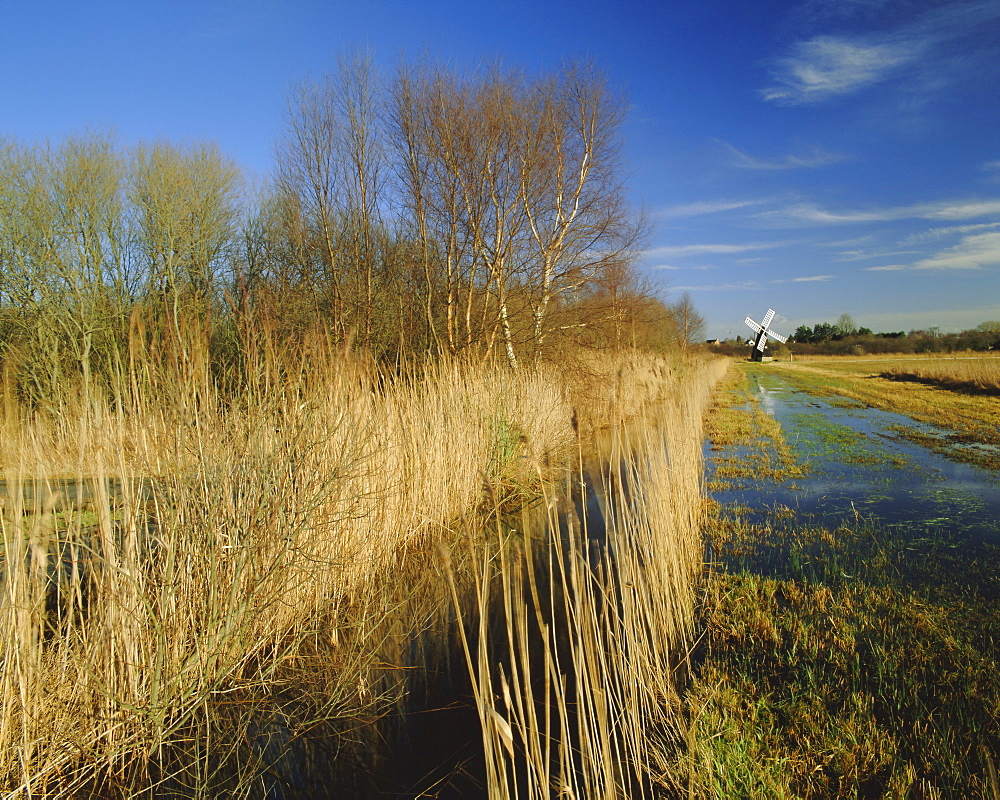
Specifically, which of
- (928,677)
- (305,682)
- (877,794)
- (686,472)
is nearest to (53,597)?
(305,682)

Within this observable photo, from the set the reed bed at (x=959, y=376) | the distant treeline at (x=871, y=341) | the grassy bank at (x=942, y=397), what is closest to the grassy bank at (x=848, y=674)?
the grassy bank at (x=942, y=397)

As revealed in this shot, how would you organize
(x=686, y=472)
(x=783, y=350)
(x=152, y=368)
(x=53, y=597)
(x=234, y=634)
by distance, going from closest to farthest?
1. (x=152, y=368)
2. (x=234, y=634)
3. (x=53, y=597)
4. (x=686, y=472)
5. (x=783, y=350)

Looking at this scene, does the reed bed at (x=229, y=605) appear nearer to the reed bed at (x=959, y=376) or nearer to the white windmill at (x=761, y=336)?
the reed bed at (x=959, y=376)

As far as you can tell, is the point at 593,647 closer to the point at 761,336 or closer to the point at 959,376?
the point at 959,376

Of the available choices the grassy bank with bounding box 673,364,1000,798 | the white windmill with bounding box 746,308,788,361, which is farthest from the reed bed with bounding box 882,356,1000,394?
the white windmill with bounding box 746,308,788,361

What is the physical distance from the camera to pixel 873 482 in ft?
22.3

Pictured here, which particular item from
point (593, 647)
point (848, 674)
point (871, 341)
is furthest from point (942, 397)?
point (871, 341)

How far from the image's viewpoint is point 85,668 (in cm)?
198

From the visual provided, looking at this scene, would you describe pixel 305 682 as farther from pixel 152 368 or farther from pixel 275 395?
pixel 152 368

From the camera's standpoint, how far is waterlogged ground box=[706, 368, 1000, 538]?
5398mm

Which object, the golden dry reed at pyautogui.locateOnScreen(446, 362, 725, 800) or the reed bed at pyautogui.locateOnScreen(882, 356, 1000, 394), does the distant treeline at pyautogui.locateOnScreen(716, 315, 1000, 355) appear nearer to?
the reed bed at pyautogui.locateOnScreen(882, 356, 1000, 394)

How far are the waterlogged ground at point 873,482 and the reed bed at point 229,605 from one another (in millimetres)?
2637

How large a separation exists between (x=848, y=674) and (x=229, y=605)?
3.19m

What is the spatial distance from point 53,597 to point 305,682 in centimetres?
154
